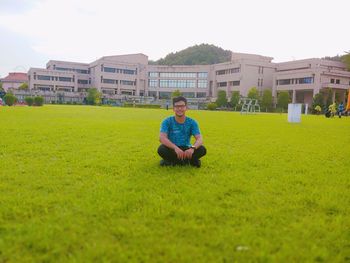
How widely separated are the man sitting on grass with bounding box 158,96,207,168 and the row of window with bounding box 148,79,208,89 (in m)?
86.0

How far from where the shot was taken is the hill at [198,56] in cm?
10800

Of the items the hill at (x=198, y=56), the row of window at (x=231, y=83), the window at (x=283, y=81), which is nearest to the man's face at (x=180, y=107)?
the window at (x=283, y=81)

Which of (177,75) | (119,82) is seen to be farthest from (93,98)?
(177,75)

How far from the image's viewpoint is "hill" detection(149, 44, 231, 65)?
4252 inches

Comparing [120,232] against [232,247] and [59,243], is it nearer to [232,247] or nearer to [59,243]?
[59,243]

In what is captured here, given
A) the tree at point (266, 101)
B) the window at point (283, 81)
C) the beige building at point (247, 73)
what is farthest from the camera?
the beige building at point (247, 73)

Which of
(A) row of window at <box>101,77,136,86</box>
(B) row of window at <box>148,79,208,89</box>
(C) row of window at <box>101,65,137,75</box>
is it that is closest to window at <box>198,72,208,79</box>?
(B) row of window at <box>148,79,208,89</box>

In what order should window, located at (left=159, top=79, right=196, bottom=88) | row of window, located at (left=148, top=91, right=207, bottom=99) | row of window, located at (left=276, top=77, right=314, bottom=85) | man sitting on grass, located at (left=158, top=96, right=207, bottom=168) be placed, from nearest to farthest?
man sitting on grass, located at (left=158, top=96, right=207, bottom=168) → row of window, located at (left=276, top=77, right=314, bottom=85) → row of window, located at (left=148, top=91, right=207, bottom=99) → window, located at (left=159, top=79, right=196, bottom=88)

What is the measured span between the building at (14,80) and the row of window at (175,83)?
40.0m

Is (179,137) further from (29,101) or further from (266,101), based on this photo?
(266,101)

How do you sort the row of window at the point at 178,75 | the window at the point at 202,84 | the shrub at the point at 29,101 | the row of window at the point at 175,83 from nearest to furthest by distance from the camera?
the shrub at the point at 29,101
the window at the point at 202,84
the row of window at the point at 178,75
the row of window at the point at 175,83

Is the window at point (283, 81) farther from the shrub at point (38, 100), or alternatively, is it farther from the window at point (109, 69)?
the shrub at point (38, 100)

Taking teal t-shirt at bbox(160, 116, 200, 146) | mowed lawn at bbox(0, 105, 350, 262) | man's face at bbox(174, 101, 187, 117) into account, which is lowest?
mowed lawn at bbox(0, 105, 350, 262)

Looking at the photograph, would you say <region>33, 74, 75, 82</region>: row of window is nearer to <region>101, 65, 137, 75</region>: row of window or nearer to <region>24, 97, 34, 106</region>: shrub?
Answer: <region>101, 65, 137, 75</region>: row of window
